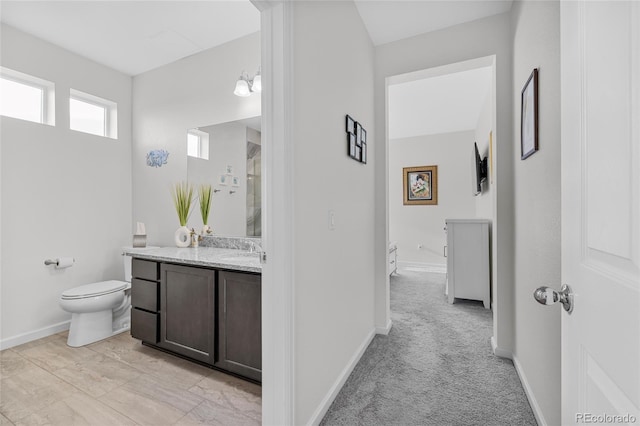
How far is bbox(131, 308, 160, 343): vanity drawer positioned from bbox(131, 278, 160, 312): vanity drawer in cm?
5

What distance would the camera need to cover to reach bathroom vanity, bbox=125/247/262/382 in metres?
1.77

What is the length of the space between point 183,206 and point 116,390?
5.02 feet

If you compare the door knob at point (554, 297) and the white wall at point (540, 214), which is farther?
the white wall at point (540, 214)

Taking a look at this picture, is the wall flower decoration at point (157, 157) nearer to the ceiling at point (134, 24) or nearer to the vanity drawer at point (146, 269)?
the ceiling at point (134, 24)

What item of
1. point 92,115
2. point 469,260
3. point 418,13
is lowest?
point 469,260

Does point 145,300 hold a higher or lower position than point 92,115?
lower

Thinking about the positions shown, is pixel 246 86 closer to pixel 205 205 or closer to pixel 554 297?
pixel 205 205

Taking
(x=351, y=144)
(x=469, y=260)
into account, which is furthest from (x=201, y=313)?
(x=469, y=260)

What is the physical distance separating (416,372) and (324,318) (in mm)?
897

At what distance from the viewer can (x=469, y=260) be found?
3.44 meters

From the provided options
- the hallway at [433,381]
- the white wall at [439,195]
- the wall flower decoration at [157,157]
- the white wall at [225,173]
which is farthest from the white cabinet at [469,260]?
the wall flower decoration at [157,157]

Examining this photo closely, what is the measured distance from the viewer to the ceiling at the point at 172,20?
216 centimetres

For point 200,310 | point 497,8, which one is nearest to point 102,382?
point 200,310

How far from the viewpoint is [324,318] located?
1638 mm
